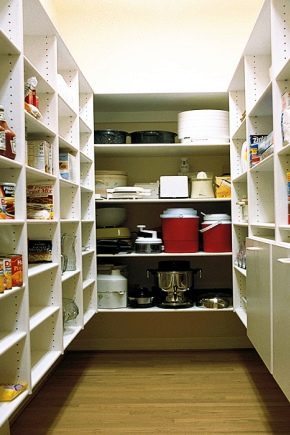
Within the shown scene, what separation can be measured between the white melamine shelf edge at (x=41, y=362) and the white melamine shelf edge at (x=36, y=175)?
2.82 feet

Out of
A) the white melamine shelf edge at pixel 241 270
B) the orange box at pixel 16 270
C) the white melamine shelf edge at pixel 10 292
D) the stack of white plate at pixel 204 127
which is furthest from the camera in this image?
the stack of white plate at pixel 204 127

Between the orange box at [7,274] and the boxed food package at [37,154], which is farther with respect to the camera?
the boxed food package at [37,154]

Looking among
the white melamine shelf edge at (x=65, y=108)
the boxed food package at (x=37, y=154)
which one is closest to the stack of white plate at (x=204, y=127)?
the white melamine shelf edge at (x=65, y=108)

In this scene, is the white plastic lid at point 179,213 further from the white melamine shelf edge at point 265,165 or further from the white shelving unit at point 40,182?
the white melamine shelf edge at point 265,165

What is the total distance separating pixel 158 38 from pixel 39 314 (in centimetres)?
262

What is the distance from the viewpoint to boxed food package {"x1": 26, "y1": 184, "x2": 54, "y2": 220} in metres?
2.13

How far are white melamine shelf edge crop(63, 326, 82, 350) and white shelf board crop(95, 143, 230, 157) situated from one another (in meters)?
1.31

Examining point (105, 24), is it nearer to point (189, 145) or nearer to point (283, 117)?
point (189, 145)

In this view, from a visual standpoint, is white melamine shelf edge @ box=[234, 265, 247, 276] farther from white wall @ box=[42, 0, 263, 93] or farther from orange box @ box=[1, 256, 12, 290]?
white wall @ box=[42, 0, 263, 93]

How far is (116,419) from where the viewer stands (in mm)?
2363

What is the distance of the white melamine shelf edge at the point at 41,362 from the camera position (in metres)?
1.87

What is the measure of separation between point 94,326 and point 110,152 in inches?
57.1

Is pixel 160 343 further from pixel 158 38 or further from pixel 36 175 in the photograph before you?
pixel 158 38

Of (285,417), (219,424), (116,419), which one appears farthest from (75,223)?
(285,417)
